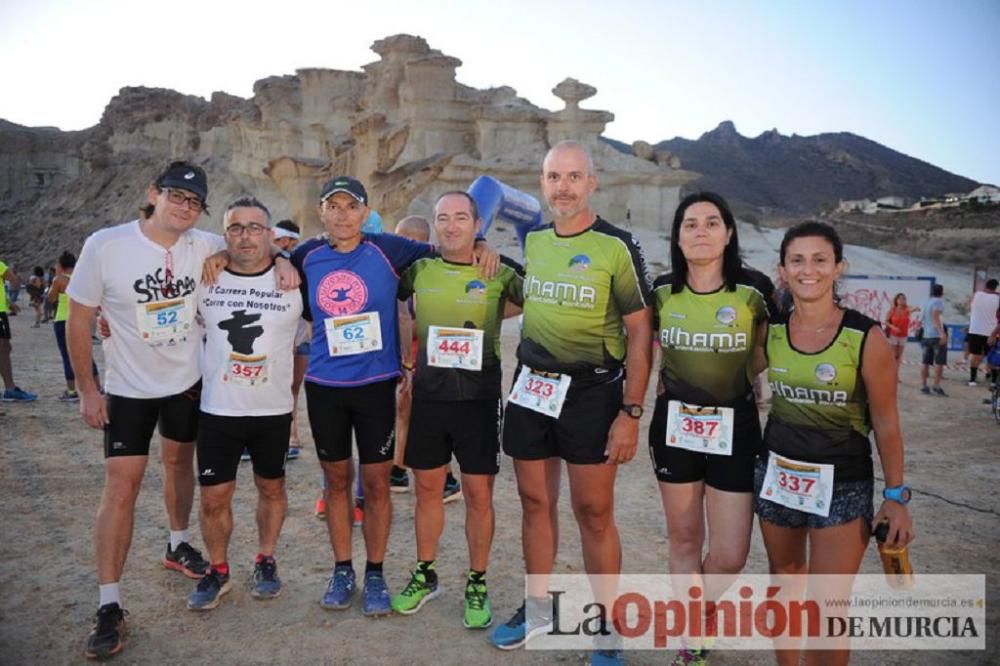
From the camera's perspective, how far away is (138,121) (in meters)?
58.3

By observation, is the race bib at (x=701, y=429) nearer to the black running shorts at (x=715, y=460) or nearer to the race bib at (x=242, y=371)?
the black running shorts at (x=715, y=460)

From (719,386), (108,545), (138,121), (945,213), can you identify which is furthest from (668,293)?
(138,121)

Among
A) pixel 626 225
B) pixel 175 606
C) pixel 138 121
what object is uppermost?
pixel 138 121

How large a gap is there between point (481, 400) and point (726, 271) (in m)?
1.41

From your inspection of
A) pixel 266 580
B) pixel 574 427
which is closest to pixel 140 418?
pixel 266 580

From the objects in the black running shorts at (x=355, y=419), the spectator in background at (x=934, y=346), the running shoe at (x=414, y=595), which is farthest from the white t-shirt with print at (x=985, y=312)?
the black running shorts at (x=355, y=419)

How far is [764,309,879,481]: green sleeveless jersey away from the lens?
8.82ft

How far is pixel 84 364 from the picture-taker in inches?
137

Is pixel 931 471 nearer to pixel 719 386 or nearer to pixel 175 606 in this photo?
pixel 719 386

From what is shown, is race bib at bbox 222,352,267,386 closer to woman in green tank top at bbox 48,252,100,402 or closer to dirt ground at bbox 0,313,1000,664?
dirt ground at bbox 0,313,1000,664

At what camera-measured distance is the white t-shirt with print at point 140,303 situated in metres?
3.50

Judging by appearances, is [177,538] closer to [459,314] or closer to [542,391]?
[459,314]

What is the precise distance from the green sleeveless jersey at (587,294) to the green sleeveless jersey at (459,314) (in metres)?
0.36

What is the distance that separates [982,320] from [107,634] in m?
12.8
